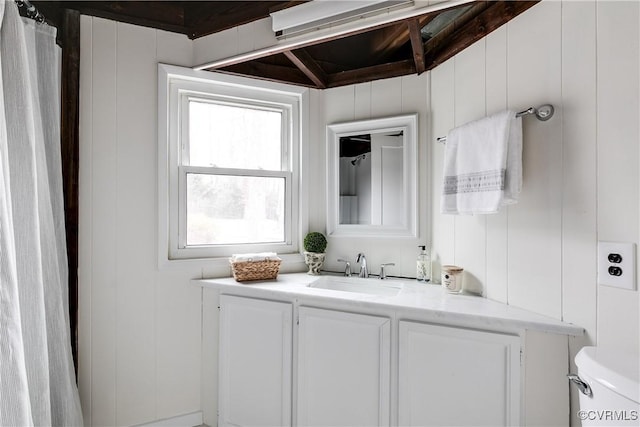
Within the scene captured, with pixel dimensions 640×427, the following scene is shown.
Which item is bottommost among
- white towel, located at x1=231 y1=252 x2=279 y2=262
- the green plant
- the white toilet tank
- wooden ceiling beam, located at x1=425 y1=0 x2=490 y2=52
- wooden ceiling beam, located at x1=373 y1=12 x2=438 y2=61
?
the white toilet tank

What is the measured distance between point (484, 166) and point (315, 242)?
1062 mm

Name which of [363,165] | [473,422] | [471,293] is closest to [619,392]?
[473,422]

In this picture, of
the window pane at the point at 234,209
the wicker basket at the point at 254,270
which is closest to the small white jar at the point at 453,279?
the wicker basket at the point at 254,270

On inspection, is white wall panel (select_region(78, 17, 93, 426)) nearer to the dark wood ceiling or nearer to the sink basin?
the dark wood ceiling

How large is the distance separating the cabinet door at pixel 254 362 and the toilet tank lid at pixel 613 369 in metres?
1.14

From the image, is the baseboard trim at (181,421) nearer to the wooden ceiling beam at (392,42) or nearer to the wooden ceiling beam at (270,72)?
the wooden ceiling beam at (270,72)

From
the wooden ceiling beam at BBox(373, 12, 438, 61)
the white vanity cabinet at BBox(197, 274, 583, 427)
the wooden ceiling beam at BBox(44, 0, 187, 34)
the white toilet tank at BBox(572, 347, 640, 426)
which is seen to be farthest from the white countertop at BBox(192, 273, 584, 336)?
the wooden ceiling beam at BBox(44, 0, 187, 34)

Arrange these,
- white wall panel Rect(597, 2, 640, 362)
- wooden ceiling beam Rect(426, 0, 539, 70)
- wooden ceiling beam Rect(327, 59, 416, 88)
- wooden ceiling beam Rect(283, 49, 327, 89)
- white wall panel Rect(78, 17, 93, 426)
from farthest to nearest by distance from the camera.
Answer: wooden ceiling beam Rect(327, 59, 416, 88) < wooden ceiling beam Rect(283, 49, 327, 89) < white wall panel Rect(78, 17, 93, 426) < wooden ceiling beam Rect(426, 0, 539, 70) < white wall panel Rect(597, 2, 640, 362)

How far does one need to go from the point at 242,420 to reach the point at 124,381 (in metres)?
0.66

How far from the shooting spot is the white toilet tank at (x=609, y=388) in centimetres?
82

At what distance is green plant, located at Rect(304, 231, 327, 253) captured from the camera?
2.12 meters

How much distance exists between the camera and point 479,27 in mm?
1571

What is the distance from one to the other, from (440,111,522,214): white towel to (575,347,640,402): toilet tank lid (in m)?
0.56

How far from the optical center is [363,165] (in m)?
2.13
